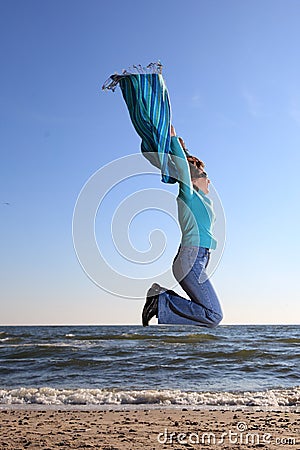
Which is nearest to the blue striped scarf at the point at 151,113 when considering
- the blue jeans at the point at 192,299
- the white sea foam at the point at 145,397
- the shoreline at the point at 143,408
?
the blue jeans at the point at 192,299

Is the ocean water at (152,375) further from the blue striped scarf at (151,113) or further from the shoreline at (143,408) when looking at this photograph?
the blue striped scarf at (151,113)

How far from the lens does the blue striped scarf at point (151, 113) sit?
4.20m

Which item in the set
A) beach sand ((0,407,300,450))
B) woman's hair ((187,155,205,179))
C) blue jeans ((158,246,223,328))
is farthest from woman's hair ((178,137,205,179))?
beach sand ((0,407,300,450))

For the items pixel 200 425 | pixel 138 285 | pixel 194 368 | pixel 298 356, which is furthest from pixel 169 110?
pixel 298 356

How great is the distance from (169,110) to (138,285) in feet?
4.64

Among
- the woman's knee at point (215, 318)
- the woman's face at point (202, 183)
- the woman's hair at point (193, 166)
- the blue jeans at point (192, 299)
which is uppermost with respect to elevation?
the woman's hair at point (193, 166)

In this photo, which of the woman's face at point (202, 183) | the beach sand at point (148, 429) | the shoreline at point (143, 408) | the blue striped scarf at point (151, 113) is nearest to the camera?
the blue striped scarf at point (151, 113)

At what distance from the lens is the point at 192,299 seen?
4363 millimetres

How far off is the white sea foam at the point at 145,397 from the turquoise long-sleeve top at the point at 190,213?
317 inches

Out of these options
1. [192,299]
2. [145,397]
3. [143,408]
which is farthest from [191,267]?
[145,397]

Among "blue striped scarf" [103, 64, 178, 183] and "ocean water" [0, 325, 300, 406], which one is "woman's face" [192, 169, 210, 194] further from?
"ocean water" [0, 325, 300, 406]

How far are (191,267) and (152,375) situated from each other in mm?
12010

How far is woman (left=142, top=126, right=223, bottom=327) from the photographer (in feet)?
14.1

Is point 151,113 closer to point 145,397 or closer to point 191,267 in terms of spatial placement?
point 191,267
